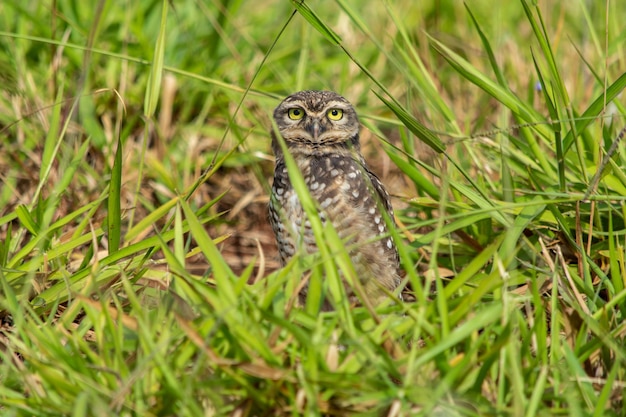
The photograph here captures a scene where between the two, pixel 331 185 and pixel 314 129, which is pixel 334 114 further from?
pixel 331 185

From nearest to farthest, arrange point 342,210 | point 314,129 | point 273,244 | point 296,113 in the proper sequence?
point 342,210, point 314,129, point 296,113, point 273,244

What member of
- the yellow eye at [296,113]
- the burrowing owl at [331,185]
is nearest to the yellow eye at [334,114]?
the burrowing owl at [331,185]

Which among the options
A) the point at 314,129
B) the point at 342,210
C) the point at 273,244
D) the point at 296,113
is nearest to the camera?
the point at 342,210

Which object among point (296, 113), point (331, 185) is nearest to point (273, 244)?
point (296, 113)

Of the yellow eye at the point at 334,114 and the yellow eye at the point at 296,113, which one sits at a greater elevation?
the yellow eye at the point at 296,113

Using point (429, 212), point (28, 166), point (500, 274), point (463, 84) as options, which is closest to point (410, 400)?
point (500, 274)

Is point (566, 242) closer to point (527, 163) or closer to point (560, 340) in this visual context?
point (527, 163)

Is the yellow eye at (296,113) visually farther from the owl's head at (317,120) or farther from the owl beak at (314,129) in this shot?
the owl beak at (314,129)
